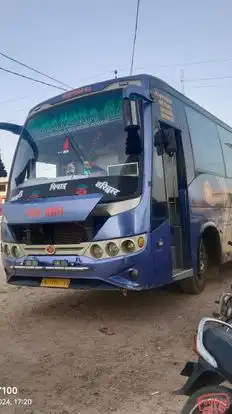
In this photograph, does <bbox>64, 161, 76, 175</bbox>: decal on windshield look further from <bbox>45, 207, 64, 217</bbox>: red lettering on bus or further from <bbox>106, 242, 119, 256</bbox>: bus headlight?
<bbox>106, 242, 119, 256</bbox>: bus headlight

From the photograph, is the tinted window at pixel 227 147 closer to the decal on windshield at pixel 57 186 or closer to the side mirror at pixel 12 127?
the side mirror at pixel 12 127

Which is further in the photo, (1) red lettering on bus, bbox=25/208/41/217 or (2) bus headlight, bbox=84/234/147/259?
(1) red lettering on bus, bbox=25/208/41/217

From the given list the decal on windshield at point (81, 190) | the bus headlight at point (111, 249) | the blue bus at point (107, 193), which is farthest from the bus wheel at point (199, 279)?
the decal on windshield at point (81, 190)

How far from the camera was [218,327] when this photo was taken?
102 inches

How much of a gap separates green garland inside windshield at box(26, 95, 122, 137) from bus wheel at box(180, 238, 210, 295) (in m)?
2.59

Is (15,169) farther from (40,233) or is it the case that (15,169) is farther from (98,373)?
(98,373)

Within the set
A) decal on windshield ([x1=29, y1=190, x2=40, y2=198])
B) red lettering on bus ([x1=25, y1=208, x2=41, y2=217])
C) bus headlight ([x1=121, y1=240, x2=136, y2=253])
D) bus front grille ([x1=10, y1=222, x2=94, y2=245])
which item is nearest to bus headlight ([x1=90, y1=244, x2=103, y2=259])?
bus front grille ([x1=10, y1=222, x2=94, y2=245])

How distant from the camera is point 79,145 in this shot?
228 inches

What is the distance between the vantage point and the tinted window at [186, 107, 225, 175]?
6.98 meters

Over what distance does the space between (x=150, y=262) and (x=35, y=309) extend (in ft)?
7.25

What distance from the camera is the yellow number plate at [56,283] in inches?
204

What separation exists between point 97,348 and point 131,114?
2.69 m

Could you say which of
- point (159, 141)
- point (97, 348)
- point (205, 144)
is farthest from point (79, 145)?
point (205, 144)

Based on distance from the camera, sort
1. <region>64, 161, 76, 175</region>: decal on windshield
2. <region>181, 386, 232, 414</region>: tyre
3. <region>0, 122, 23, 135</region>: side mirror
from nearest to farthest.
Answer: <region>181, 386, 232, 414</region>: tyre → <region>64, 161, 76, 175</region>: decal on windshield → <region>0, 122, 23, 135</region>: side mirror
